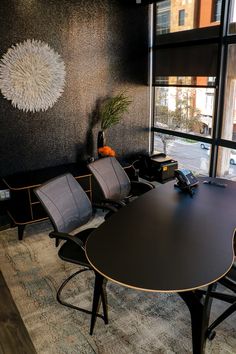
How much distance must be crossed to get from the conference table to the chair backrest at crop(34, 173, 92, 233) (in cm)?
42

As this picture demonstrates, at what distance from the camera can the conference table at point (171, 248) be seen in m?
1.76

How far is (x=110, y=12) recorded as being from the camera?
4398 millimetres

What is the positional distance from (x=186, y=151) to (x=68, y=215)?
279 cm

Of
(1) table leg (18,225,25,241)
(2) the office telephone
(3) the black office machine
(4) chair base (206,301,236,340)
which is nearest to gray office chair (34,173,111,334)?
(4) chair base (206,301,236,340)

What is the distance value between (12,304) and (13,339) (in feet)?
1.26

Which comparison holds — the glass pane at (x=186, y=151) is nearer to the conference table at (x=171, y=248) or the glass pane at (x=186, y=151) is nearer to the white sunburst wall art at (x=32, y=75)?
the conference table at (x=171, y=248)

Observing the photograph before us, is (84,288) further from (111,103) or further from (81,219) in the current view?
(111,103)

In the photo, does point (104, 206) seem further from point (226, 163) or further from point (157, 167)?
point (226, 163)

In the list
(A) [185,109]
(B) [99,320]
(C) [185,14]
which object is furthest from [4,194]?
(C) [185,14]

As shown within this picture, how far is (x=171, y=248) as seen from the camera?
6.67 ft

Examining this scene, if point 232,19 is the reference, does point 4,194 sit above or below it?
below

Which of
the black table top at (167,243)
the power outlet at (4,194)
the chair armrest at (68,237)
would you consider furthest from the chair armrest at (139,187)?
the power outlet at (4,194)

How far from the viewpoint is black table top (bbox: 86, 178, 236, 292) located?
1.76 m

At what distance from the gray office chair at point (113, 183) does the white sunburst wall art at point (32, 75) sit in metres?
1.32
